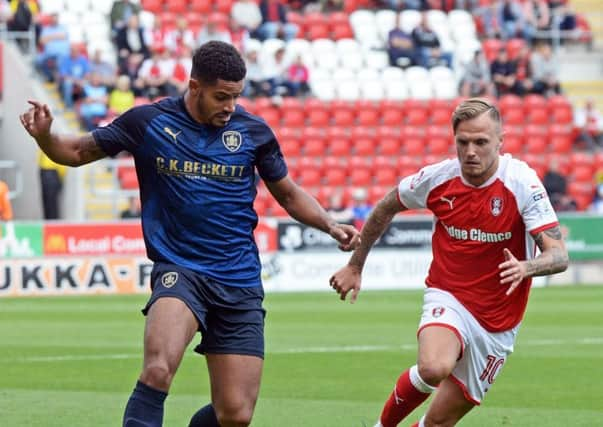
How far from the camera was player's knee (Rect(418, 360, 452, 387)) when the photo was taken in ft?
23.2

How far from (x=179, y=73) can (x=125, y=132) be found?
2031 cm

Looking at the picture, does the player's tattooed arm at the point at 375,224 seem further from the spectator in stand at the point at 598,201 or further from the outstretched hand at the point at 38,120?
the spectator in stand at the point at 598,201

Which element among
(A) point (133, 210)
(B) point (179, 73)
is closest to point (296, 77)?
(B) point (179, 73)

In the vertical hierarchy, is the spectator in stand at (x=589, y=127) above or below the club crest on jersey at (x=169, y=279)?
below

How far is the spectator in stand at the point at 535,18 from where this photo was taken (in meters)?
32.1

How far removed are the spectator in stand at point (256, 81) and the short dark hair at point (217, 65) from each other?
2162 centimetres

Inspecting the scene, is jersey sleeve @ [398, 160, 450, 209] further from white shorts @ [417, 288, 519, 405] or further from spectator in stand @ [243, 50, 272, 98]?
spectator in stand @ [243, 50, 272, 98]

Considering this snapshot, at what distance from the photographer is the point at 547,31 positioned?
32.2 metres

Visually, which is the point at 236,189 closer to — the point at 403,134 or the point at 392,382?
the point at 392,382

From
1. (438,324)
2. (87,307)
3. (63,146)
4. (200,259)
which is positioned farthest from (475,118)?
(87,307)

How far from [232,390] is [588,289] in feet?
58.3

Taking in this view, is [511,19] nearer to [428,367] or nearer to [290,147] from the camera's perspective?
[290,147]

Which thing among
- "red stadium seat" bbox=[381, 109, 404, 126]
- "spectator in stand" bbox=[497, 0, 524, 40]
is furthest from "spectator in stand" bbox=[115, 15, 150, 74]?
"spectator in stand" bbox=[497, 0, 524, 40]

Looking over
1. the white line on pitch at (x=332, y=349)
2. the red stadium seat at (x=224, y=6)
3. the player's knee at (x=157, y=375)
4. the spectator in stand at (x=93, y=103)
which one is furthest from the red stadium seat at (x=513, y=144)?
the player's knee at (x=157, y=375)
